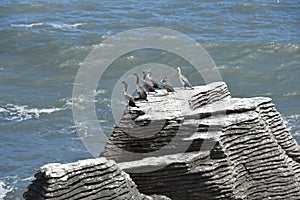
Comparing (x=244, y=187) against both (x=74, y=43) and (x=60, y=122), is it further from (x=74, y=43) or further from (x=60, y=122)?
(x=74, y=43)

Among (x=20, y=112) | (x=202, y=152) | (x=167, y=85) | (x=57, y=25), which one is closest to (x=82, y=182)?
(x=202, y=152)

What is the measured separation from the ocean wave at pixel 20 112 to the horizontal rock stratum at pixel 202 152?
22.7 m

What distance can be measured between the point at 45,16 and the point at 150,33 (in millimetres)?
9617

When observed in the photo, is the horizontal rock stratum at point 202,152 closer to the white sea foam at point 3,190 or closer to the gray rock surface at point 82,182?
the gray rock surface at point 82,182

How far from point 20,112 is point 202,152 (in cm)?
2580

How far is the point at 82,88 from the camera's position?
5088 centimetres

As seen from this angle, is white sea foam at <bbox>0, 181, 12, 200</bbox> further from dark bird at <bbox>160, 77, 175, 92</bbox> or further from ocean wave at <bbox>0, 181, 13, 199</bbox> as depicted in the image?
dark bird at <bbox>160, 77, 175, 92</bbox>

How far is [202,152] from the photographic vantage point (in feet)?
74.4

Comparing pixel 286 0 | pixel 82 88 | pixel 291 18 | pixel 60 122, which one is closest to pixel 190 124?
pixel 60 122

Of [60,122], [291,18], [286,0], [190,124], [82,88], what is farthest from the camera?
[286,0]

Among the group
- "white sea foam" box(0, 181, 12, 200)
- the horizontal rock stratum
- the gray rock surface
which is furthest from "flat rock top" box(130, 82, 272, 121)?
"white sea foam" box(0, 181, 12, 200)

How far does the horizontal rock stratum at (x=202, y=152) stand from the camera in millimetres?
22672

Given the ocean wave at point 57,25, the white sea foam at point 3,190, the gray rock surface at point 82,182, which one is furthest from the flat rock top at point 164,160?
the ocean wave at point 57,25

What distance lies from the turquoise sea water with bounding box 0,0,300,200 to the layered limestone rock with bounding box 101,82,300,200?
14.0 meters
